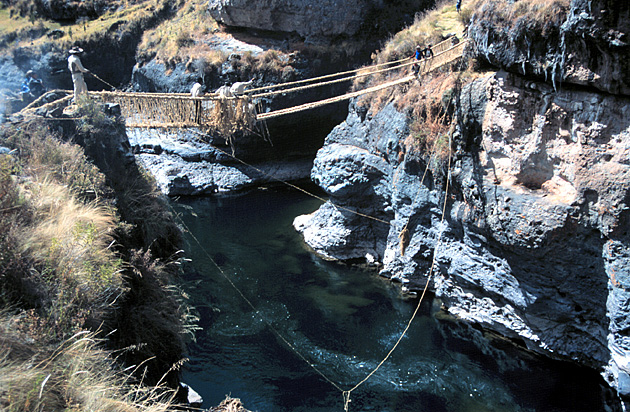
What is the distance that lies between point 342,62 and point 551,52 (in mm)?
14611

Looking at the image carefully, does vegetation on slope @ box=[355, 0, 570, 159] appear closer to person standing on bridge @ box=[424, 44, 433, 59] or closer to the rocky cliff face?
the rocky cliff face

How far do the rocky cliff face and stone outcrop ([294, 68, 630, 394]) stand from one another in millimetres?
24

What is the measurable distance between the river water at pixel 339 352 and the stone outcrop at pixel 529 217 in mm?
714

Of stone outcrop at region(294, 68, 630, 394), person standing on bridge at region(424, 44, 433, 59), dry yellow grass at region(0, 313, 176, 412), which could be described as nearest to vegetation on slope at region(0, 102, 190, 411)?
dry yellow grass at region(0, 313, 176, 412)

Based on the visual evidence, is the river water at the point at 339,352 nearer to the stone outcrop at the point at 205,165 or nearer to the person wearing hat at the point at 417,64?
the person wearing hat at the point at 417,64

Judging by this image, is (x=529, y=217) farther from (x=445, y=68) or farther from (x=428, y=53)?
(x=428, y=53)

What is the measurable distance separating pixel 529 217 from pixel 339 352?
510 cm

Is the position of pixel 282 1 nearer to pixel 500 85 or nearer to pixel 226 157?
pixel 226 157

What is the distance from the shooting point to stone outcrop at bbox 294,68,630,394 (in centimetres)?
805

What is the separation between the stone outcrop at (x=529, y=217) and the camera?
26.4 ft

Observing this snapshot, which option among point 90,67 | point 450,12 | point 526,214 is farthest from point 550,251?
point 90,67

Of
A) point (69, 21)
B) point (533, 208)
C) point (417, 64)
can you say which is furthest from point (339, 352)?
point (69, 21)

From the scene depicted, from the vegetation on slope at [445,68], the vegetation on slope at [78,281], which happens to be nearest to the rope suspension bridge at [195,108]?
the vegetation on slope at [445,68]

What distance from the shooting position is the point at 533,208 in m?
8.88
